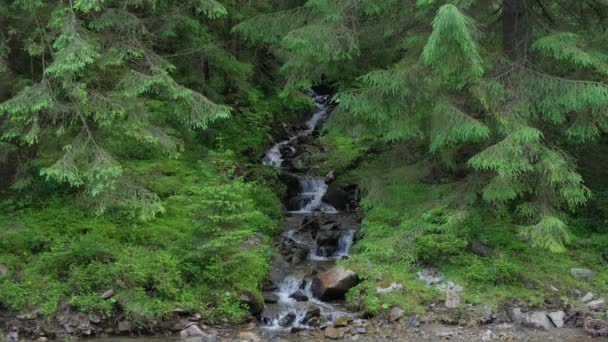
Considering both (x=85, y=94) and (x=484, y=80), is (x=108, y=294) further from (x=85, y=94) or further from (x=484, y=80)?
(x=484, y=80)

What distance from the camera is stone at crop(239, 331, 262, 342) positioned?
10.1 metres

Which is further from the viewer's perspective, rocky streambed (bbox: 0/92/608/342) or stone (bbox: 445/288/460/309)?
stone (bbox: 445/288/460/309)

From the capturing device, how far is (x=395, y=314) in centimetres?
1084

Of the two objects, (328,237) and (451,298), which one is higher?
(328,237)

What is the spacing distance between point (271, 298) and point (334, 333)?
78.6 inches

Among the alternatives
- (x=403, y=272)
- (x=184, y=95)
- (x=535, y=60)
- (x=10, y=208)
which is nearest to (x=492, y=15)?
(x=535, y=60)

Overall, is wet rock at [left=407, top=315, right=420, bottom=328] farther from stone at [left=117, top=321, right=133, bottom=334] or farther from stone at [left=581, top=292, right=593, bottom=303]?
stone at [left=117, top=321, right=133, bottom=334]

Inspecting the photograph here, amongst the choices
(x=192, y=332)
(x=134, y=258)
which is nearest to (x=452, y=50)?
(x=192, y=332)

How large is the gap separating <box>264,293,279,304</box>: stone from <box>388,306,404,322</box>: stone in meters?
2.43

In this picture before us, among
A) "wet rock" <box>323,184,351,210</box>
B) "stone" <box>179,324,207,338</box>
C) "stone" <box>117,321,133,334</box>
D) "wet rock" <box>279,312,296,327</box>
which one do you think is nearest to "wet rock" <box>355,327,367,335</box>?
"wet rock" <box>279,312,296,327</box>

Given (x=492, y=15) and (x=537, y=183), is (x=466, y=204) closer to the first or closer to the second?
(x=537, y=183)

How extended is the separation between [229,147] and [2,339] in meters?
9.66

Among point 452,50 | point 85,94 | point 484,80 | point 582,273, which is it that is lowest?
point 582,273

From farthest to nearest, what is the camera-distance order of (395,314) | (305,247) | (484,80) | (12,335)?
(305,247), (484,80), (395,314), (12,335)
